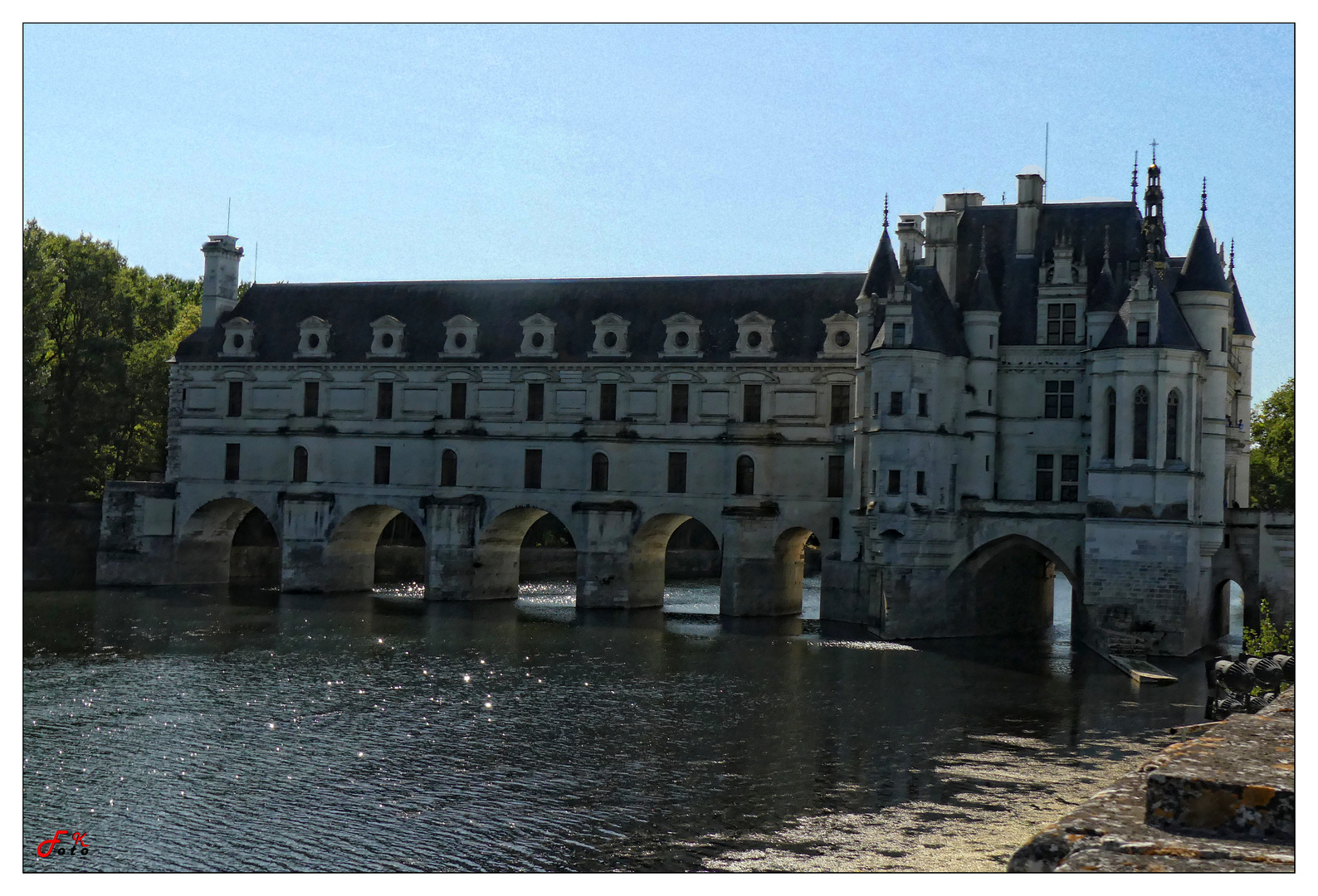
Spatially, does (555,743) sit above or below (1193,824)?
below

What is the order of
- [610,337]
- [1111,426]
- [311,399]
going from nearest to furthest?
[1111,426]
[610,337]
[311,399]

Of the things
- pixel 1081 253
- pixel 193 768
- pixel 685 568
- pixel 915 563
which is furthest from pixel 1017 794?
pixel 685 568

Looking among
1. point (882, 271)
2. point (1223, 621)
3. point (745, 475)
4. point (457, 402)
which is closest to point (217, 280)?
point (457, 402)

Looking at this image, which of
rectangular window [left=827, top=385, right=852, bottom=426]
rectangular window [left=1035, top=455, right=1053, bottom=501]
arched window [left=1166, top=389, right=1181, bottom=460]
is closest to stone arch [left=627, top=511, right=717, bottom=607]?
rectangular window [left=827, top=385, right=852, bottom=426]

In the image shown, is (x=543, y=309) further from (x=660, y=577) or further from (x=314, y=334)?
(x=660, y=577)

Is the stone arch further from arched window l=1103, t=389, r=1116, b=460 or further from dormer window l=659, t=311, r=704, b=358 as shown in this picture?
arched window l=1103, t=389, r=1116, b=460

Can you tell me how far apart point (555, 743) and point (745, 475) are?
28.8 m

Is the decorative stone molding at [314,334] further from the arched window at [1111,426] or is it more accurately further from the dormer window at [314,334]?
the arched window at [1111,426]

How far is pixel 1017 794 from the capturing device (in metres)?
26.5

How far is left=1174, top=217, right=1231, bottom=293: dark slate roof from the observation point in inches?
1933

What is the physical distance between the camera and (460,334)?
65.3 metres

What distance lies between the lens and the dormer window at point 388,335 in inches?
2594

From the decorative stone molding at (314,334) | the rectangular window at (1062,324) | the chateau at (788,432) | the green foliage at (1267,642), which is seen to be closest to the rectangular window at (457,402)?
the chateau at (788,432)

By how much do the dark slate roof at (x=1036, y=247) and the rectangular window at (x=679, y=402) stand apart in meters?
13.2
